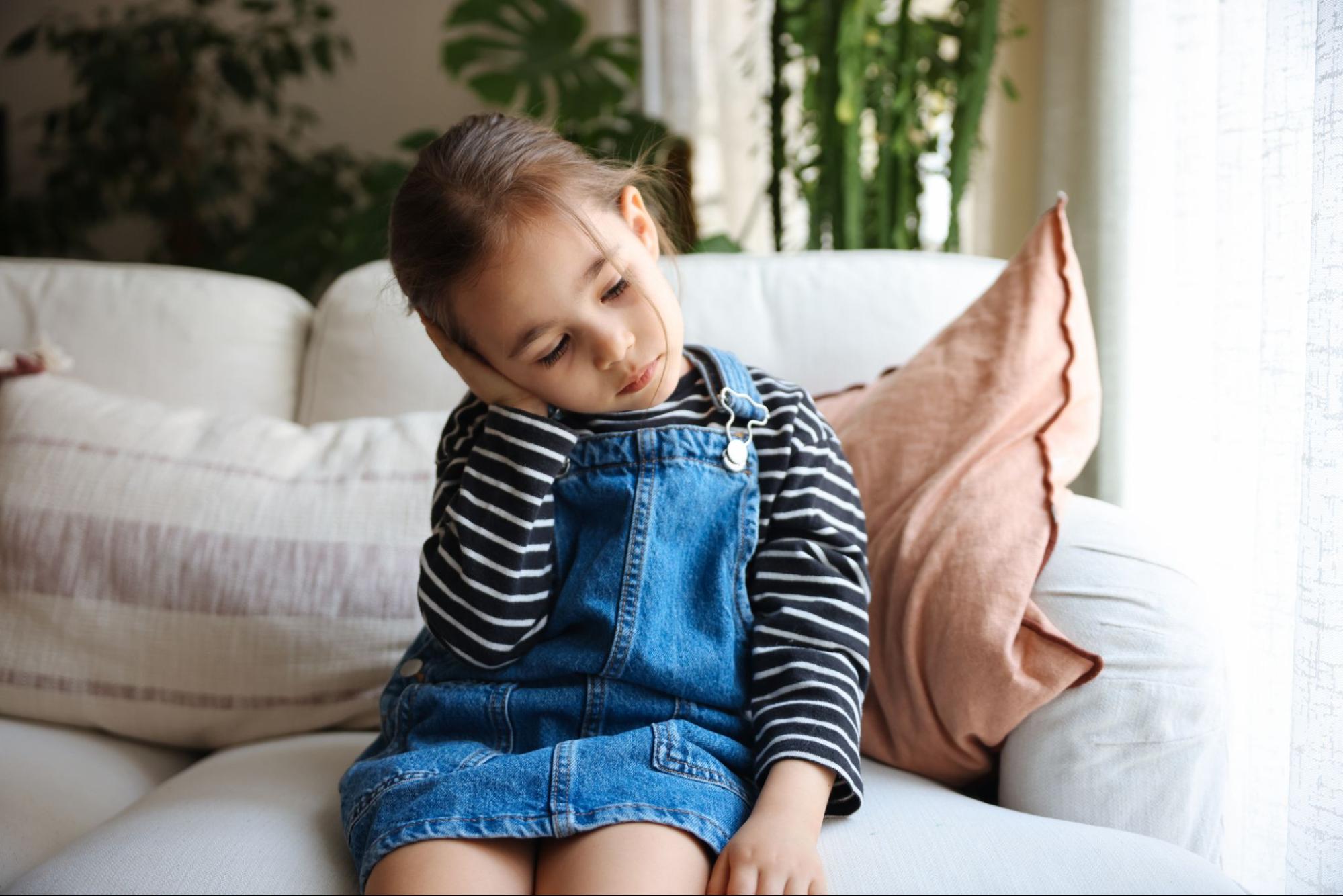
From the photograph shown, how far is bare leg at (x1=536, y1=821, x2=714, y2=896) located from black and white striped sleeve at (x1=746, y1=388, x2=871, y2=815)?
107mm

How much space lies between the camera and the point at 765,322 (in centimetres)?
129

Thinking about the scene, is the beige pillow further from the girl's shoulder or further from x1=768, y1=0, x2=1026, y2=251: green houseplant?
x1=768, y1=0, x2=1026, y2=251: green houseplant

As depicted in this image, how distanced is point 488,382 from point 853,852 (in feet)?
1.58

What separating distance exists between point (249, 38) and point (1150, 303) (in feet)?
9.95

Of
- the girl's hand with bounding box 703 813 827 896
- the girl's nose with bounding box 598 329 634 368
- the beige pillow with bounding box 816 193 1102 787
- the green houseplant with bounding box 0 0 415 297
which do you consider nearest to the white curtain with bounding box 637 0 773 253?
the green houseplant with bounding box 0 0 415 297

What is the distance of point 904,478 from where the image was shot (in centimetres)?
100

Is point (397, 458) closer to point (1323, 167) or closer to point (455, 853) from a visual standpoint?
point (455, 853)

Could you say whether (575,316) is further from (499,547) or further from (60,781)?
(60,781)

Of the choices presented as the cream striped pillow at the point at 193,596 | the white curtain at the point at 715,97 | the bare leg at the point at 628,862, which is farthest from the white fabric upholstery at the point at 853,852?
the white curtain at the point at 715,97

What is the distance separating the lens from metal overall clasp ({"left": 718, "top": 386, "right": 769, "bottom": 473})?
36.6 inches

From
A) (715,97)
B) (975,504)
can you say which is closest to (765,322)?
(975,504)

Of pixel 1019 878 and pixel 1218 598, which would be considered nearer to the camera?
pixel 1019 878

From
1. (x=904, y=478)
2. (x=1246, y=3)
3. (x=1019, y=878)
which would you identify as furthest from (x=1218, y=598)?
(x=1246, y=3)

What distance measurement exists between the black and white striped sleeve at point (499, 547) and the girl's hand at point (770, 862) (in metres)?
0.26
